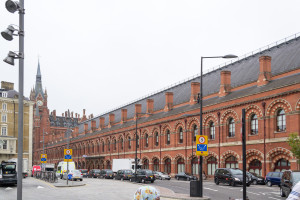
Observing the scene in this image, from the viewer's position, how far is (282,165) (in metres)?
39.2

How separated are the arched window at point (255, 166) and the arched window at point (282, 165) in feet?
7.97

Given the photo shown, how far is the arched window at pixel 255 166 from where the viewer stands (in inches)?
1656

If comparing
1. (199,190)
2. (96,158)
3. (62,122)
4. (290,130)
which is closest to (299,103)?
(290,130)

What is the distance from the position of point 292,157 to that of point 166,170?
25733 mm

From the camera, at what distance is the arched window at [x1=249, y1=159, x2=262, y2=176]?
42062mm

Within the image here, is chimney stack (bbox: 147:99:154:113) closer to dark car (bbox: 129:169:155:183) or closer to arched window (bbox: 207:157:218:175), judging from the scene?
arched window (bbox: 207:157:218:175)

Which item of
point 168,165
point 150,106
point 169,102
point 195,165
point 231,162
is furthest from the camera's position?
point 150,106

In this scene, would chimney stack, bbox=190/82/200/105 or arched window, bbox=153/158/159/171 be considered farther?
arched window, bbox=153/158/159/171

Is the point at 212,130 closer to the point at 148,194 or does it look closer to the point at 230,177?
the point at 230,177

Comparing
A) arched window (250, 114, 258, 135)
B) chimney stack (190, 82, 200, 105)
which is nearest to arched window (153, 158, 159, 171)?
chimney stack (190, 82, 200, 105)

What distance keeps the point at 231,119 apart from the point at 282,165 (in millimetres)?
9196

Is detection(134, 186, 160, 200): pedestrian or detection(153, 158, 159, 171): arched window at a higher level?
detection(134, 186, 160, 200): pedestrian

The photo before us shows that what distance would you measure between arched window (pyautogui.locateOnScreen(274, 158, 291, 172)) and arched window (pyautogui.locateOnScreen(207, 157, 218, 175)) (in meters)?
10.4

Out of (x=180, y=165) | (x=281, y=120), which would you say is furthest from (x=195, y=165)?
(x=281, y=120)
